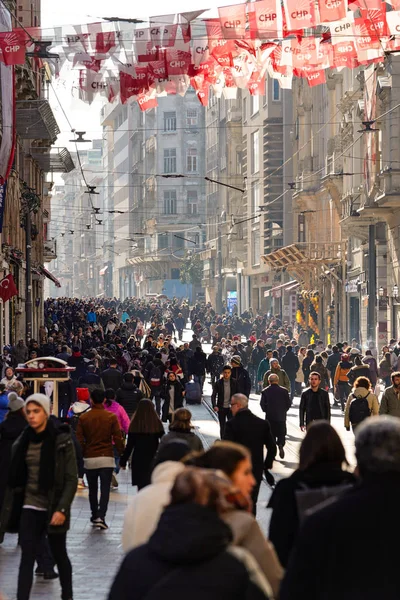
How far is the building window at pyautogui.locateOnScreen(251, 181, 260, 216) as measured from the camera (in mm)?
86188

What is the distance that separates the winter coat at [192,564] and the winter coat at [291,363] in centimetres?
2731

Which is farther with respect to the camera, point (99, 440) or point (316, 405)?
point (316, 405)

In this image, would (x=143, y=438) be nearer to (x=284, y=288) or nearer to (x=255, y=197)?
(x=284, y=288)

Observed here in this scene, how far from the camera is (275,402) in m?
19.3

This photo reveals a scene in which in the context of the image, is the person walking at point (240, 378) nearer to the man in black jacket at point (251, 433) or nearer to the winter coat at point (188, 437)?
the man in black jacket at point (251, 433)

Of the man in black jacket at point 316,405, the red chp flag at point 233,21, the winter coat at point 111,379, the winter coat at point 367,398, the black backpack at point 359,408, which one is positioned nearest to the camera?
the winter coat at point 367,398

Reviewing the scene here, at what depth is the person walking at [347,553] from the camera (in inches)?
168

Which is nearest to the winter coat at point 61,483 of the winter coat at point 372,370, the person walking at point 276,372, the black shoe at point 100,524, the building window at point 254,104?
the black shoe at point 100,524

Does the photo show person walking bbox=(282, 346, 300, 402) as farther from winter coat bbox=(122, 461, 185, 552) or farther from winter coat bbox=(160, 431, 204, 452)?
winter coat bbox=(122, 461, 185, 552)

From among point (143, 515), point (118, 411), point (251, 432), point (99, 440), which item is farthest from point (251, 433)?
point (143, 515)

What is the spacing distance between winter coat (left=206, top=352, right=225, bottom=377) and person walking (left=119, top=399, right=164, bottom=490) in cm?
2050

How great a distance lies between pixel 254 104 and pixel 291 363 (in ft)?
186

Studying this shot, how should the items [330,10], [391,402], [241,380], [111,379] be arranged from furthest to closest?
1. [111,379]
2. [241,380]
3. [330,10]
4. [391,402]

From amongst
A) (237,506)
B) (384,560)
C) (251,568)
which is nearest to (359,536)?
(384,560)
